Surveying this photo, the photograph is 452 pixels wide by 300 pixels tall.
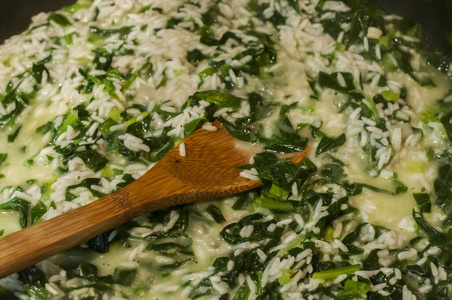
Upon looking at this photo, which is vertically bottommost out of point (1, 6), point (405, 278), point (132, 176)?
point (405, 278)

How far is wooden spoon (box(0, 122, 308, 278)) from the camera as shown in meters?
2.78

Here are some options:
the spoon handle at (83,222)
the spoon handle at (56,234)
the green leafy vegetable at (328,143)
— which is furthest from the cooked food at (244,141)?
the spoon handle at (56,234)

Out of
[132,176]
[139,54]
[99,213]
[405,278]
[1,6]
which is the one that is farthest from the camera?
[1,6]

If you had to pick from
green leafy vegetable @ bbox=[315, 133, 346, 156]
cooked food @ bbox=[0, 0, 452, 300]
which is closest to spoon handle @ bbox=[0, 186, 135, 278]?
cooked food @ bbox=[0, 0, 452, 300]

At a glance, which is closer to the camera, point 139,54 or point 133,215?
point 133,215

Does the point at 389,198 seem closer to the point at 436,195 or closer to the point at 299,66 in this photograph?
the point at 436,195

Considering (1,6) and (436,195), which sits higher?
(1,6)

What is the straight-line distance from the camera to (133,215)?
10.5 ft

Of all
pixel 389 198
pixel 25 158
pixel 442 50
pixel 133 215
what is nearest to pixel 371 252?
pixel 389 198

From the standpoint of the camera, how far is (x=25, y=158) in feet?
12.9

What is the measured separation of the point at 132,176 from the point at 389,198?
Answer: 6.11ft

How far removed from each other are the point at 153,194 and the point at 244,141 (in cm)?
88

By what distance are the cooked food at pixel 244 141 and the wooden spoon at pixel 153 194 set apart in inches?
4.8

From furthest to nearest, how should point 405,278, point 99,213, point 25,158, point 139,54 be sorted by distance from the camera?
point 139,54 < point 25,158 < point 405,278 < point 99,213
